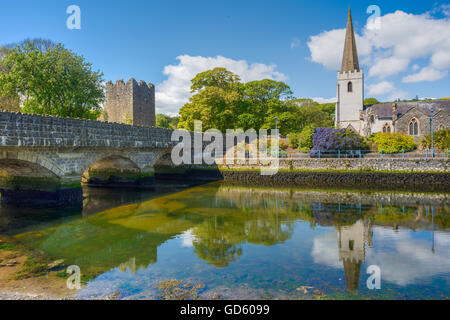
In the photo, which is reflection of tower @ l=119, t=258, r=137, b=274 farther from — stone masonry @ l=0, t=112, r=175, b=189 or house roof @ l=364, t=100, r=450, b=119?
house roof @ l=364, t=100, r=450, b=119

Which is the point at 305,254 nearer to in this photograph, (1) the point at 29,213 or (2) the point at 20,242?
(2) the point at 20,242

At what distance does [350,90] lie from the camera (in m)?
46.5

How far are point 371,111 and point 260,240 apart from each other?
39102 millimetres

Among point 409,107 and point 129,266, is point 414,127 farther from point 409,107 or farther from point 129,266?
point 129,266

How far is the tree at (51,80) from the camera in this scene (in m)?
22.6

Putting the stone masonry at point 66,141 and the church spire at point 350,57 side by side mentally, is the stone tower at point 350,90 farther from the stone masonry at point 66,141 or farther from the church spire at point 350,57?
the stone masonry at point 66,141

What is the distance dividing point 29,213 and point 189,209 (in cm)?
768

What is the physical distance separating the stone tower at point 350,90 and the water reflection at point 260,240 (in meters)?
31.0

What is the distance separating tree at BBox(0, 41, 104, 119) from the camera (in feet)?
74.0

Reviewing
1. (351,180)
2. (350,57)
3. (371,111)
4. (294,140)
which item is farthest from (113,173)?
(350,57)

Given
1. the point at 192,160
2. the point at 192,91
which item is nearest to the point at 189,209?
the point at 192,160

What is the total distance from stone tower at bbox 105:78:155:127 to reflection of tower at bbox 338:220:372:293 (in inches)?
910

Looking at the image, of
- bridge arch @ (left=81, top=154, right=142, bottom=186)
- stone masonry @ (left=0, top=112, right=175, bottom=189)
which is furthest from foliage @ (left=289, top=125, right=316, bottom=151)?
bridge arch @ (left=81, top=154, right=142, bottom=186)

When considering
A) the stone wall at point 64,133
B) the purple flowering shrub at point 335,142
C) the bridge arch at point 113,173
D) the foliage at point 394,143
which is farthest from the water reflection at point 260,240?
the foliage at point 394,143
